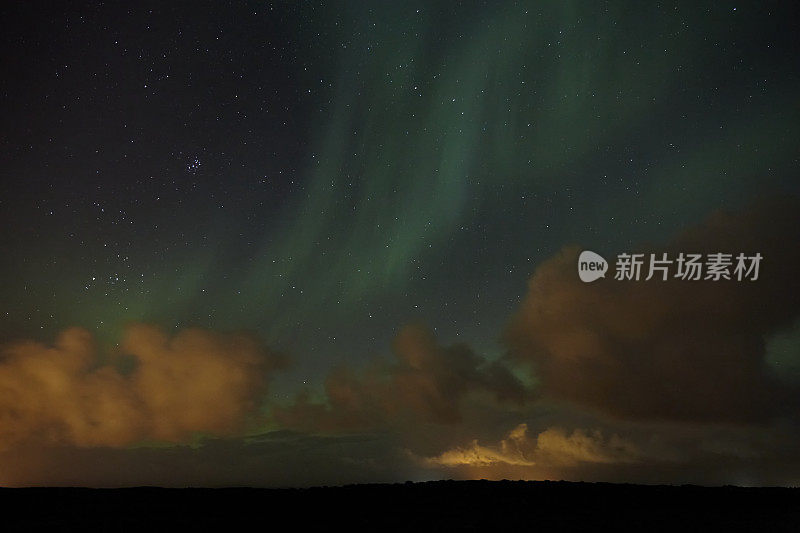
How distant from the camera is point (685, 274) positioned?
932 inches

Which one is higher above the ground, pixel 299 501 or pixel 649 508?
pixel 649 508

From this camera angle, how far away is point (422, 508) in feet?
76.3

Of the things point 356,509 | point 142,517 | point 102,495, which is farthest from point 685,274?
point 102,495

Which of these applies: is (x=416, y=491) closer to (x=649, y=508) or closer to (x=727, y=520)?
(x=649, y=508)

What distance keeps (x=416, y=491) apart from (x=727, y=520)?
518 inches

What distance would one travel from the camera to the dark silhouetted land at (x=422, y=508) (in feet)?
63.1

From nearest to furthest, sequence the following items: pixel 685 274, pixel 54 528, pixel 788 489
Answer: pixel 54 528
pixel 685 274
pixel 788 489

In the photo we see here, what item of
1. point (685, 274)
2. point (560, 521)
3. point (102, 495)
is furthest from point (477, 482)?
point (102, 495)

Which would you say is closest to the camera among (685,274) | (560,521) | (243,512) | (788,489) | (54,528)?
(54,528)

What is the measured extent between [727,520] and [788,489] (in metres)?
10.8

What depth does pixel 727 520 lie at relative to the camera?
66.2 ft

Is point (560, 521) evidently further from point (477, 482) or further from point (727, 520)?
point (477, 482)

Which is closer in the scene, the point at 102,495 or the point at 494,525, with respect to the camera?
the point at 494,525

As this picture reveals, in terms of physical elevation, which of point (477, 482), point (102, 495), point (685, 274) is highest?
point (685, 274)
